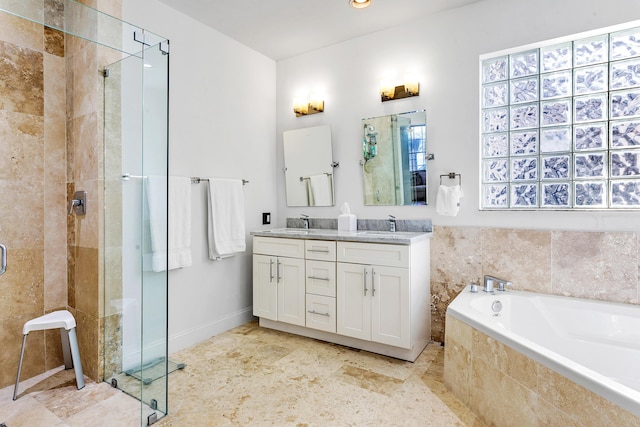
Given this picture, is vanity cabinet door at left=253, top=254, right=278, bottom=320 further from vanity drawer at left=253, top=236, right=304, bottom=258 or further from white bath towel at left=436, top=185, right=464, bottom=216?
white bath towel at left=436, top=185, right=464, bottom=216

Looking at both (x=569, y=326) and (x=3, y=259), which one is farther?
(x=569, y=326)

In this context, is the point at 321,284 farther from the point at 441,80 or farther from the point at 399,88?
the point at 441,80

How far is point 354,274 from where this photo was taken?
8.38 ft

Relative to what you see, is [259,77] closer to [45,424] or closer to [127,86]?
[127,86]

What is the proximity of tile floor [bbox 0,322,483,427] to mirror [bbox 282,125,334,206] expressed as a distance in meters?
1.44

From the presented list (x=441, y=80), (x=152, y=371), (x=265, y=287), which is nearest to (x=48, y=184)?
(x=152, y=371)

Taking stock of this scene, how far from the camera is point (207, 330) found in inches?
112

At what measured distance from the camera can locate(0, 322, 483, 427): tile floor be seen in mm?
1768

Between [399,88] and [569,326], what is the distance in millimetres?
2093

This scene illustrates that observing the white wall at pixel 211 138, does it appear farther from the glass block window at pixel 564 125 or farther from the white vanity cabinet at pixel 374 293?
the glass block window at pixel 564 125

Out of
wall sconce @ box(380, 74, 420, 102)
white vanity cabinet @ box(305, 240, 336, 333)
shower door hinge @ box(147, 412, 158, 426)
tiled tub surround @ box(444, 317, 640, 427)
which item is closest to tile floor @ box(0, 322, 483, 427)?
shower door hinge @ box(147, 412, 158, 426)

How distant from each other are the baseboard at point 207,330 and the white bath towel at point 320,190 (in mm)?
1221

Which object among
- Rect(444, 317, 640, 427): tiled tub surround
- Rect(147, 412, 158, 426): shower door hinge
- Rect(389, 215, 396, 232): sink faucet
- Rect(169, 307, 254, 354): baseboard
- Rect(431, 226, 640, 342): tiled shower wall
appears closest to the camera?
Rect(444, 317, 640, 427): tiled tub surround

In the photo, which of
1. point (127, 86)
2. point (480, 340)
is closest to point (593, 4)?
point (480, 340)
